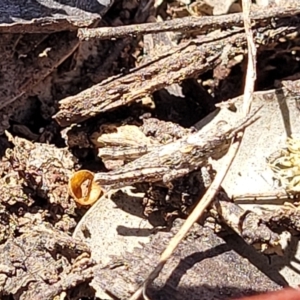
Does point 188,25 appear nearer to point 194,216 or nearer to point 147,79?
point 147,79

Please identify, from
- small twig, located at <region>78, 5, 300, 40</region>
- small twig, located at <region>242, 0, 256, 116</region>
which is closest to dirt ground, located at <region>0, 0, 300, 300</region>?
small twig, located at <region>78, 5, 300, 40</region>

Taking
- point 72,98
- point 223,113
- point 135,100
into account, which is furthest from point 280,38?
point 72,98

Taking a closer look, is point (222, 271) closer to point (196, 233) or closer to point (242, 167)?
point (196, 233)

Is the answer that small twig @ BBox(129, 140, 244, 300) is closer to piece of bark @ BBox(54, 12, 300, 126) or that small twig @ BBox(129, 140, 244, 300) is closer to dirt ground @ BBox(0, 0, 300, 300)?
dirt ground @ BBox(0, 0, 300, 300)

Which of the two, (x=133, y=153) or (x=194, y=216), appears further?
(x=133, y=153)

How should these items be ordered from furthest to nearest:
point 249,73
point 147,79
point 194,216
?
point 147,79, point 249,73, point 194,216

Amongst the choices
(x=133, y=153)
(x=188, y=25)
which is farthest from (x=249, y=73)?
(x=133, y=153)

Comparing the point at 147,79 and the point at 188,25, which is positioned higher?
the point at 188,25
